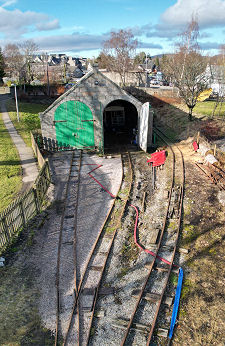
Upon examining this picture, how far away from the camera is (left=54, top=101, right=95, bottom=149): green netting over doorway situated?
Answer: 2431cm

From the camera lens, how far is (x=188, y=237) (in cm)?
1327

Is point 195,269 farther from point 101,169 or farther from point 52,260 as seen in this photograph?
point 101,169

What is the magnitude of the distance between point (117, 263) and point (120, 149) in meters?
16.1

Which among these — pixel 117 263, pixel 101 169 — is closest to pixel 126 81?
pixel 101 169

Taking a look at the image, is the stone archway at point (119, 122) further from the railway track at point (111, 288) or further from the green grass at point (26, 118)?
the railway track at point (111, 288)

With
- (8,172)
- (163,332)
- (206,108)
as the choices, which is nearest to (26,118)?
(8,172)

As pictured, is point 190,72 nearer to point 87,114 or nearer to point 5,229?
point 87,114

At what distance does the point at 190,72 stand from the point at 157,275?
29.3 meters

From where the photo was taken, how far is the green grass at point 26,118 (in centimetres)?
3215

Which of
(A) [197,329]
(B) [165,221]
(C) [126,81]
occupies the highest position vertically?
(C) [126,81]

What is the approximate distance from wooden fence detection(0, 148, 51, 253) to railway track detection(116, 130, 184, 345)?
6394 mm

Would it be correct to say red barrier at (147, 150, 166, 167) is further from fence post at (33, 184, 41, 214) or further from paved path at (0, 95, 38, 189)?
fence post at (33, 184, 41, 214)

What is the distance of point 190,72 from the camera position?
111 ft

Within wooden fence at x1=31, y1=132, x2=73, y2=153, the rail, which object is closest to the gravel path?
wooden fence at x1=31, y1=132, x2=73, y2=153
